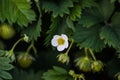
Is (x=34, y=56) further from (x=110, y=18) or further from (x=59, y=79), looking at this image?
(x=110, y=18)

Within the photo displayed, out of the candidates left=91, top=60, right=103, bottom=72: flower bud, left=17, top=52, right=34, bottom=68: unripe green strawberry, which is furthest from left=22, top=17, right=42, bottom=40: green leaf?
left=91, top=60, right=103, bottom=72: flower bud

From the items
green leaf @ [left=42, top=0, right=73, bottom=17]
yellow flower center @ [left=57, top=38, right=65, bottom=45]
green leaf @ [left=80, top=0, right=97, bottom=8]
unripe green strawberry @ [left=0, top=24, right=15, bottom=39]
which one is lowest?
yellow flower center @ [left=57, top=38, right=65, bottom=45]

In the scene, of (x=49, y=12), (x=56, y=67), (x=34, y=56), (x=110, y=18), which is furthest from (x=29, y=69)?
(x=110, y=18)

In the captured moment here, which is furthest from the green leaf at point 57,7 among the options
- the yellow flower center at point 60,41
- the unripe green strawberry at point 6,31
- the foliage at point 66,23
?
the unripe green strawberry at point 6,31

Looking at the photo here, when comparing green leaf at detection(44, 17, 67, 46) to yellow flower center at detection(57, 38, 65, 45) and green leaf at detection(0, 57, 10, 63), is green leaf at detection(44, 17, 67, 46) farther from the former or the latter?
green leaf at detection(0, 57, 10, 63)

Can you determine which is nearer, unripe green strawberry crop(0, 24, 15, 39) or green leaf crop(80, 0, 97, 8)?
green leaf crop(80, 0, 97, 8)

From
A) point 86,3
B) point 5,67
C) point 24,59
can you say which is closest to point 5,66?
point 5,67

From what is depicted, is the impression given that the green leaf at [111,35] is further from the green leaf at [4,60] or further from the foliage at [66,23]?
the green leaf at [4,60]
